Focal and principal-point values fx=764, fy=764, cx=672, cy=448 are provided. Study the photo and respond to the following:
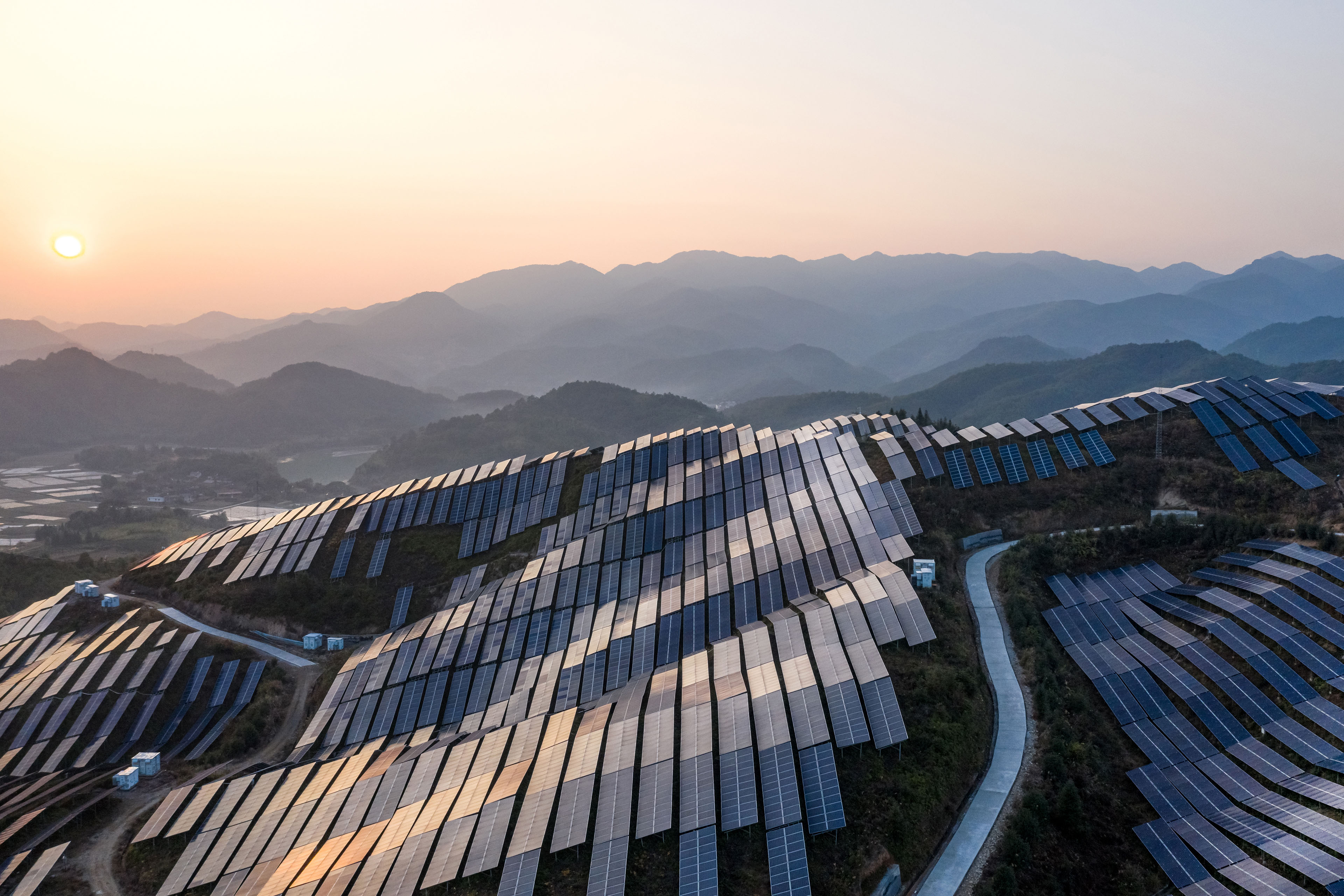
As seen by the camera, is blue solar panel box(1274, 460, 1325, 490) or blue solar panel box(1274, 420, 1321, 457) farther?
blue solar panel box(1274, 420, 1321, 457)

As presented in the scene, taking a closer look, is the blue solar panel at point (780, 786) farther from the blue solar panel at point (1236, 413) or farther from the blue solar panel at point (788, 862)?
the blue solar panel at point (1236, 413)

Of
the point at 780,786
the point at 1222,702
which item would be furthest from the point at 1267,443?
the point at 780,786

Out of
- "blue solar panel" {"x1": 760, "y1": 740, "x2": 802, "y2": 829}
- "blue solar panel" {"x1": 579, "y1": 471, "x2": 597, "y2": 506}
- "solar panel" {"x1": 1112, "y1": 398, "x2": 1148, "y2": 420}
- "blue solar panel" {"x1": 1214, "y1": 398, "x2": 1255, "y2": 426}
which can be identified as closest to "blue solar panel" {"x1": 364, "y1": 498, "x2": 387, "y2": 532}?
"blue solar panel" {"x1": 579, "y1": 471, "x2": 597, "y2": 506}

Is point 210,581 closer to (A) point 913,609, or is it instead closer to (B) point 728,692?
(B) point 728,692

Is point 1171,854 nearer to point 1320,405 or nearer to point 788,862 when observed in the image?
point 788,862

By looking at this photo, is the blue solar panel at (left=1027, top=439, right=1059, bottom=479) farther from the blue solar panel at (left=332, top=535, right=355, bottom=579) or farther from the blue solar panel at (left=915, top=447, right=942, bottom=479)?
the blue solar panel at (left=332, top=535, right=355, bottom=579)

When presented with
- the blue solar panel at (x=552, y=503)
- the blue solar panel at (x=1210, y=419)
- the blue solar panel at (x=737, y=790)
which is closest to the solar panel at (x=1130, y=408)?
the blue solar panel at (x=1210, y=419)
